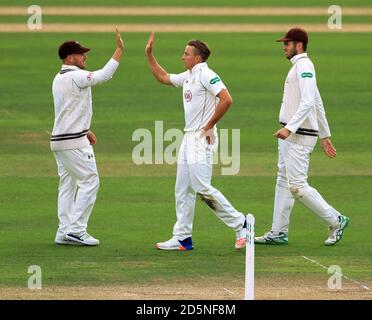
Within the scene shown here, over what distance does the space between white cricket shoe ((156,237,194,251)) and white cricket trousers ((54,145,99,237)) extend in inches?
37.5

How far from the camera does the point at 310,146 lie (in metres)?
16.1

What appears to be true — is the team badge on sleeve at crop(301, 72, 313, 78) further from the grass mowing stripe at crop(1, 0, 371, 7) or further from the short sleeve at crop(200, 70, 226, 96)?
the grass mowing stripe at crop(1, 0, 371, 7)

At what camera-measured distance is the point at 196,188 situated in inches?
617

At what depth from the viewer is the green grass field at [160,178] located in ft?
49.5

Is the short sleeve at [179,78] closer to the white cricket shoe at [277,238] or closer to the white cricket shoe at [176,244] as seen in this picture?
the white cricket shoe at [176,244]

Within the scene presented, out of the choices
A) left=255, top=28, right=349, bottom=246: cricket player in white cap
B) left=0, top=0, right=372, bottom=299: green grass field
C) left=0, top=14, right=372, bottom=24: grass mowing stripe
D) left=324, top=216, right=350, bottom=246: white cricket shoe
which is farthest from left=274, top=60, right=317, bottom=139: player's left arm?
left=0, top=14, right=372, bottom=24: grass mowing stripe

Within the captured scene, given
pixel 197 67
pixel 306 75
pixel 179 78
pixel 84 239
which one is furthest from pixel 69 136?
pixel 306 75

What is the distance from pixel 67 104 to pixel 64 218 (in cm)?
134

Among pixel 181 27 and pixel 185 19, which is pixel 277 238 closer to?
pixel 181 27

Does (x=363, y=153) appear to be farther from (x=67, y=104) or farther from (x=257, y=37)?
(x=257, y=37)

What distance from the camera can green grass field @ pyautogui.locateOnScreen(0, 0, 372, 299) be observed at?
1510 centimetres

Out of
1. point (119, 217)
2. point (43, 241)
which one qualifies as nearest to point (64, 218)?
point (43, 241)

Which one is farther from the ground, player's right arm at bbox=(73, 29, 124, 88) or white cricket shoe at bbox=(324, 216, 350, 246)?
player's right arm at bbox=(73, 29, 124, 88)

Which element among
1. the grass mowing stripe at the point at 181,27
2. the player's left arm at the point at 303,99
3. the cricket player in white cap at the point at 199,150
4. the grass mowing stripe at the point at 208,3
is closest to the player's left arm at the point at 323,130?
the player's left arm at the point at 303,99
